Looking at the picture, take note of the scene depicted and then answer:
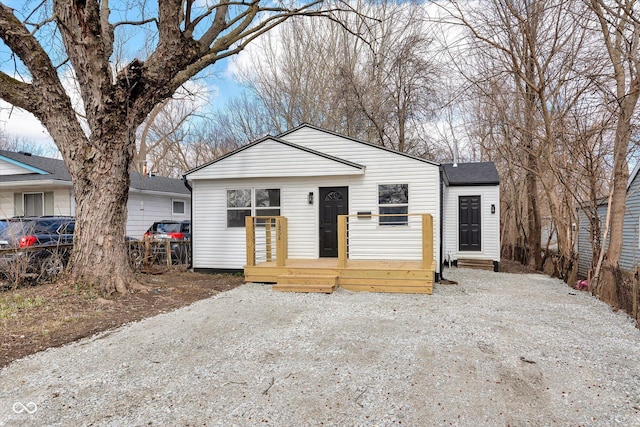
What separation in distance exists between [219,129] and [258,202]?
15.3 meters

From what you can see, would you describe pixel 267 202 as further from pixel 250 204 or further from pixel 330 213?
pixel 330 213

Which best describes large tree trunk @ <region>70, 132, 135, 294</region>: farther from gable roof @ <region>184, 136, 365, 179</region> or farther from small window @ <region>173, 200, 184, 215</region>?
small window @ <region>173, 200, 184, 215</region>

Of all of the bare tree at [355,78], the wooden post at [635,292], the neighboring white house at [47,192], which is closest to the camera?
the wooden post at [635,292]

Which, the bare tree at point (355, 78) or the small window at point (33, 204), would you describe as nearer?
the small window at point (33, 204)

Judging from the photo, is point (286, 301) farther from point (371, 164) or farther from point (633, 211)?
point (633, 211)

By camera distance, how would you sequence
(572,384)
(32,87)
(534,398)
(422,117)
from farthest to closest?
(422,117), (32,87), (572,384), (534,398)

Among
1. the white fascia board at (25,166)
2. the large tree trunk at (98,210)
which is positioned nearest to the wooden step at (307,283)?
the large tree trunk at (98,210)

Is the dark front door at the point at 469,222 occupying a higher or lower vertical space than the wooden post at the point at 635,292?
higher

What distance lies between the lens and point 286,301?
6.45 metres

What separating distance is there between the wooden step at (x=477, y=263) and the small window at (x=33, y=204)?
1344 centimetres

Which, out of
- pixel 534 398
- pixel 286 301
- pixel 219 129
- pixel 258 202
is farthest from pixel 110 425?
pixel 219 129

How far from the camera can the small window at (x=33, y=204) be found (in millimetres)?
13125

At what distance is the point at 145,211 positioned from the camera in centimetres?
1502

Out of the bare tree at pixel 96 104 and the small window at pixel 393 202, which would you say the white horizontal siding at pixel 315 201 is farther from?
the bare tree at pixel 96 104
